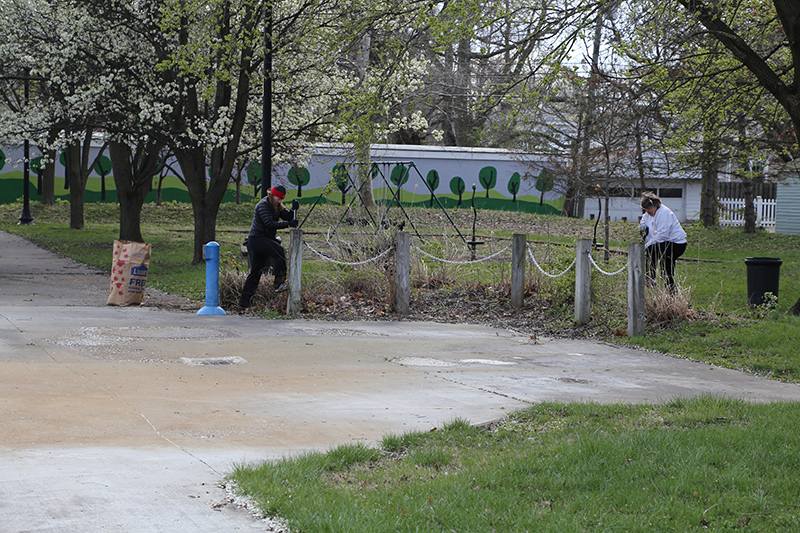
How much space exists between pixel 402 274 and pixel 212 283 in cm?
274

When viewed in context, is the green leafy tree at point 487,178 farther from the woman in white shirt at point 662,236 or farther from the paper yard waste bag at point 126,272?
the paper yard waste bag at point 126,272

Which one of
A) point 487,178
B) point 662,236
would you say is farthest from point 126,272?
point 487,178

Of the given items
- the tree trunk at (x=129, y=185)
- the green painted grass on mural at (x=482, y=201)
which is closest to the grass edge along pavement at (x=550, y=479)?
the tree trunk at (x=129, y=185)

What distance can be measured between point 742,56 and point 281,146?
13.0 m

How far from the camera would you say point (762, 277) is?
43.9 feet

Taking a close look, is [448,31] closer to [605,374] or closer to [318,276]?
[318,276]

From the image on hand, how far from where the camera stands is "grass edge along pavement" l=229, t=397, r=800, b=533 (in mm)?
4297

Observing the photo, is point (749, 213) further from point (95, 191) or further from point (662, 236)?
point (95, 191)

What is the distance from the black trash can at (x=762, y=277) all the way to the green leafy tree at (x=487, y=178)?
2576 cm

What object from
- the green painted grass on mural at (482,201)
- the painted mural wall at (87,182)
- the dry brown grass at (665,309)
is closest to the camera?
the dry brown grass at (665,309)

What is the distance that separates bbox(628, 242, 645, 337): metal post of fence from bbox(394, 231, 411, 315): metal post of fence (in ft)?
10.7

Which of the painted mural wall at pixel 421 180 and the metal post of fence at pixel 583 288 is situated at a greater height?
the painted mural wall at pixel 421 180

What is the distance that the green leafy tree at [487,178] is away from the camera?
38.9m

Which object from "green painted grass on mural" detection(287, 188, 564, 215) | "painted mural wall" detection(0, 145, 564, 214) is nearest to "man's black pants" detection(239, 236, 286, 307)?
"painted mural wall" detection(0, 145, 564, 214)
